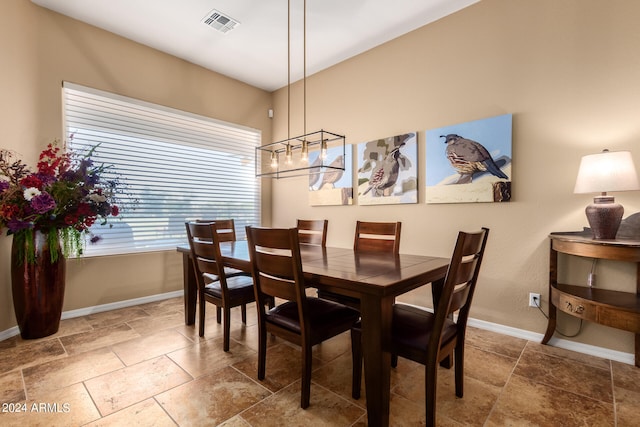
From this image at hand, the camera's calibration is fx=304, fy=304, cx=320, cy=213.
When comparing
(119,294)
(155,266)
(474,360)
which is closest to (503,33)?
(474,360)

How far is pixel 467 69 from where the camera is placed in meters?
2.79

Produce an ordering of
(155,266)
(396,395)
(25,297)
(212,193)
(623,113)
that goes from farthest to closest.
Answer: (212,193)
(155,266)
(25,297)
(623,113)
(396,395)

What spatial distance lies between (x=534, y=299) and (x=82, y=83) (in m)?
4.59

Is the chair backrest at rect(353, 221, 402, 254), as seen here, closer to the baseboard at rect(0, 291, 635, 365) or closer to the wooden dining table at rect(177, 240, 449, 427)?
the wooden dining table at rect(177, 240, 449, 427)

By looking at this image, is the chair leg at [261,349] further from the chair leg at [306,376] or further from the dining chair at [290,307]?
the chair leg at [306,376]

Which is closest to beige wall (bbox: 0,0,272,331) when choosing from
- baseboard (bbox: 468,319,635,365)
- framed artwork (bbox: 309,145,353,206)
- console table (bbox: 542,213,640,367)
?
framed artwork (bbox: 309,145,353,206)

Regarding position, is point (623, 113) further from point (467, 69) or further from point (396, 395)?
point (396, 395)

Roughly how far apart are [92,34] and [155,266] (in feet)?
8.24

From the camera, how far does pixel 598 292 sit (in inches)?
83.0

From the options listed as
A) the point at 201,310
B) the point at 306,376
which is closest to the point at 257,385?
the point at 306,376

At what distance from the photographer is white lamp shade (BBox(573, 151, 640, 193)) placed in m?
1.83

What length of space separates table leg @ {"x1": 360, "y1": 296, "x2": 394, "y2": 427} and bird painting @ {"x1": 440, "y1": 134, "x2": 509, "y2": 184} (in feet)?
6.02

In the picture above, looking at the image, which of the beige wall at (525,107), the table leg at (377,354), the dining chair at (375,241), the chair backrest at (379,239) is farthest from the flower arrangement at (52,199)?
the beige wall at (525,107)

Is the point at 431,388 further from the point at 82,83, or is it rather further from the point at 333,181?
the point at 82,83
